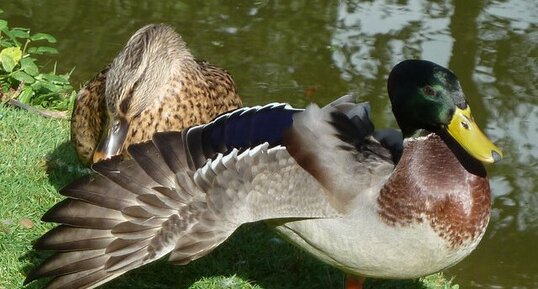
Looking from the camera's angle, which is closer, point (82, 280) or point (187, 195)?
point (82, 280)

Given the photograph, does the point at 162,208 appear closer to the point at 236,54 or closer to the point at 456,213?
the point at 456,213

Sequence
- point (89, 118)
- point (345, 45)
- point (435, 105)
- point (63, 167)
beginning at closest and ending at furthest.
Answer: point (435, 105)
point (89, 118)
point (63, 167)
point (345, 45)

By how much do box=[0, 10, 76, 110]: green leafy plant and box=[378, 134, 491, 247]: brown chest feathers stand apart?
2.77 meters

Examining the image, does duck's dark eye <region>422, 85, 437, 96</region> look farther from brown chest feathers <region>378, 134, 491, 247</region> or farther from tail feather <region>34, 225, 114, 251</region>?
tail feather <region>34, 225, 114, 251</region>

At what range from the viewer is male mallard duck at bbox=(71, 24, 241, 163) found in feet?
15.5

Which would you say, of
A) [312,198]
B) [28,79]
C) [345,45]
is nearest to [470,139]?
[312,198]

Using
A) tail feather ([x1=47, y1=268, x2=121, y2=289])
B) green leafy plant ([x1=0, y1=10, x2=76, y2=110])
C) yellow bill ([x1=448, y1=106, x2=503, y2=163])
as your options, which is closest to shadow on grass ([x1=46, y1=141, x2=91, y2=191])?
green leafy plant ([x1=0, y1=10, x2=76, y2=110])

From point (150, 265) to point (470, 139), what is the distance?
174cm

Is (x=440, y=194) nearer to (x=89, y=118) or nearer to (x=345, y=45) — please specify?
(x=89, y=118)

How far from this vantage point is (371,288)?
5023 mm

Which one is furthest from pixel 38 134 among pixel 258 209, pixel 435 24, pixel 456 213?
pixel 435 24

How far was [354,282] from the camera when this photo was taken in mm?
4621

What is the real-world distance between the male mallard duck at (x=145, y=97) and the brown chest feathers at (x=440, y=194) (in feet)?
4.16

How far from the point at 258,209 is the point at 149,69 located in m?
1.21
